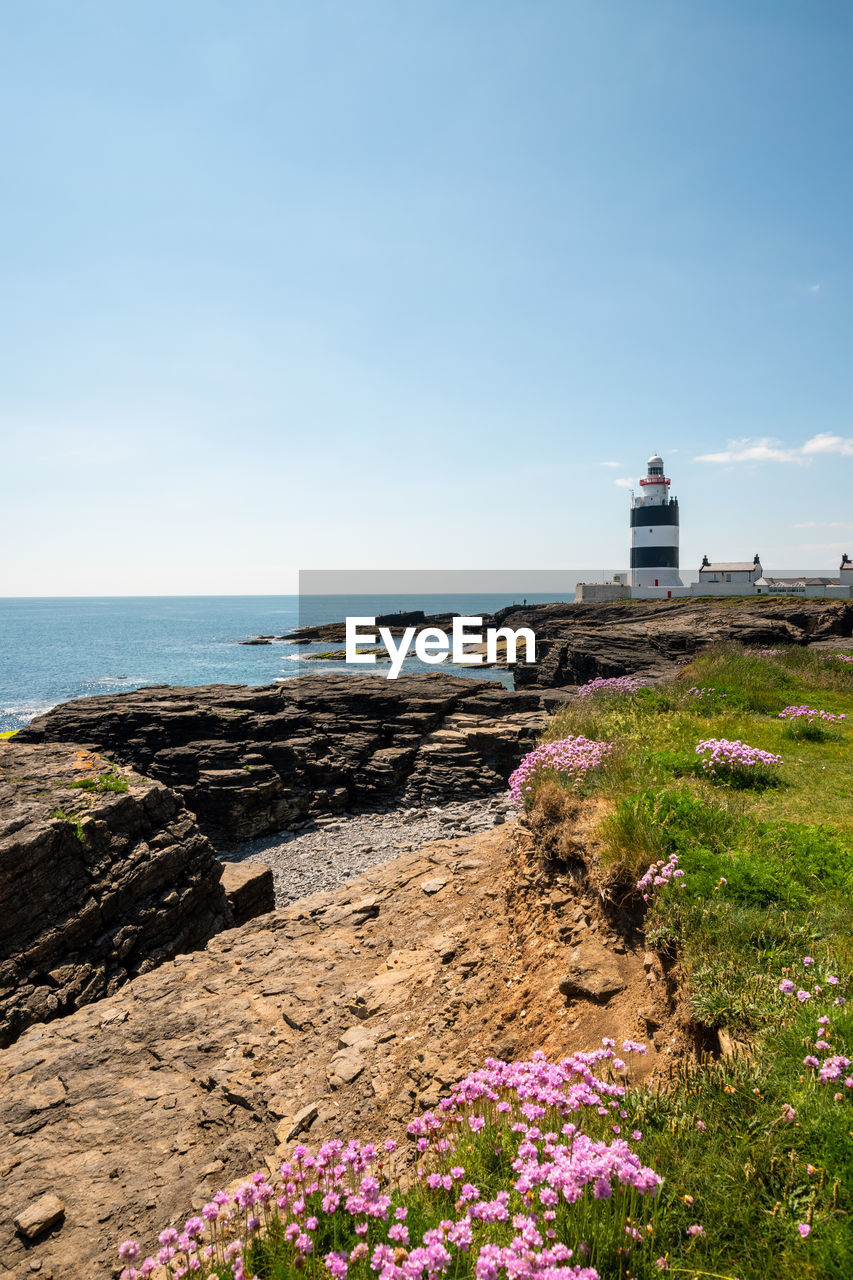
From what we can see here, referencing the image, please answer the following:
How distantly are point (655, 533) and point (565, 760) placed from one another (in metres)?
78.6

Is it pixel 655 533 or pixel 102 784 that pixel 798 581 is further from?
pixel 102 784

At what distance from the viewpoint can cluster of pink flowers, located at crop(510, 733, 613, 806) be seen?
8500 mm

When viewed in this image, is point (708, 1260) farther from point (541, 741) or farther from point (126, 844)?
point (126, 844)

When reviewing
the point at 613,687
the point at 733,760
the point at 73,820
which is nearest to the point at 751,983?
the point at 733,760

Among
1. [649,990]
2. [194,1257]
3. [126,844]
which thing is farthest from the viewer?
[126,844]

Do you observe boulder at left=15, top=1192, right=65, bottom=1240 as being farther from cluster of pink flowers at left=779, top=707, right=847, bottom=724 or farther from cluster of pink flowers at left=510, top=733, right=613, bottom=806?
cluster of pink flowers at left=779, top=707, right=847, bottom=724

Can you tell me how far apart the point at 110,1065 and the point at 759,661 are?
52.7 feet

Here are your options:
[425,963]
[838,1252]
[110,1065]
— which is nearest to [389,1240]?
[838,1252]

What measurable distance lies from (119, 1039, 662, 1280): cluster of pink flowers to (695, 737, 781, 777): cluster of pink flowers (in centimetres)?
526

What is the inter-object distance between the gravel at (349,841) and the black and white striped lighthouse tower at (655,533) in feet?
213

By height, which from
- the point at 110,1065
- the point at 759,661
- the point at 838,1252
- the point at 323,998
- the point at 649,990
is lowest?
the point at 110,1065

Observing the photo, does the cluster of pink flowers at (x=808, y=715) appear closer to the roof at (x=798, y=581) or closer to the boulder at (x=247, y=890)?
the boulder at (x=247, y=890)

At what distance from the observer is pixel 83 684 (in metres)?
61.0

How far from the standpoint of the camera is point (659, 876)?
5371 millimetres
